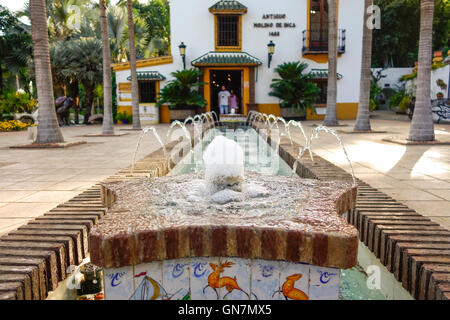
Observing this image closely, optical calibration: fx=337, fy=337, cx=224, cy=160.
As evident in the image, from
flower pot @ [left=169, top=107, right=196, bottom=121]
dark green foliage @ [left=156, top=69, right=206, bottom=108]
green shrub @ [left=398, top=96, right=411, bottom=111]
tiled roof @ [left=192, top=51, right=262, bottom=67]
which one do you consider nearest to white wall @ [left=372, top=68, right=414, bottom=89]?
green shrub @ [left=398, top=96, right=411, bottom=111]

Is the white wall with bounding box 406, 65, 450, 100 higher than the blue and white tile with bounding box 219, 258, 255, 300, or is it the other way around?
the white wall with bounding box 406, 65, 450, 100

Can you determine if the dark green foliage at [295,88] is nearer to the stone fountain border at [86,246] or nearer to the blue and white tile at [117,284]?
the stone fountain border at [86,246]

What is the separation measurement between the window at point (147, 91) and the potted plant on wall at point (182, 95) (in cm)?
123

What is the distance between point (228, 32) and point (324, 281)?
17733 mm

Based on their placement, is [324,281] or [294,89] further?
[294,89]

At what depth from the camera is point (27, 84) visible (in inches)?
1144

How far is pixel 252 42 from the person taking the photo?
17953 mm

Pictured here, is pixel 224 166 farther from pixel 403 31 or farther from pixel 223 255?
pixel 403 31

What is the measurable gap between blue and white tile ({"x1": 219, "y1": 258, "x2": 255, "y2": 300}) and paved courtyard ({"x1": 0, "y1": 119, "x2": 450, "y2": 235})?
1934 mm

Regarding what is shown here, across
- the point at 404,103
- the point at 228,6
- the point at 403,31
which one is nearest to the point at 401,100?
the point at 404,103

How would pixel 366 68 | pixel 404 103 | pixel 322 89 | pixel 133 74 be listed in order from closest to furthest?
pixel 366 68 < pixel 133 74 < pixel 322 89 < pixel 404 103

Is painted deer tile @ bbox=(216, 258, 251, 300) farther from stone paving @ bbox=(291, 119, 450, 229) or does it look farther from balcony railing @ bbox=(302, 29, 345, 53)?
balcony railing @ bbox=(302, 29, 345, 53)

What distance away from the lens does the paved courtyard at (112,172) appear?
3355mm

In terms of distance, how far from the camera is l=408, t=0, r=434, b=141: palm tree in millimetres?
7820
